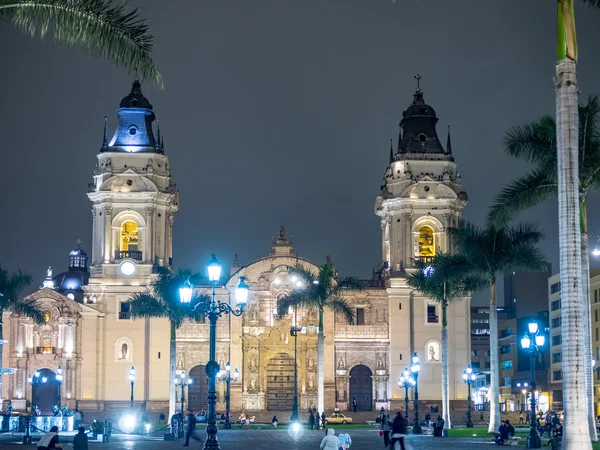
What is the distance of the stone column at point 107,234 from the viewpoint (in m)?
99.1

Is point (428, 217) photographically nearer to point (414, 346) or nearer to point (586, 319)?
point (414, 346)

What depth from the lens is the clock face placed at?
9956cm

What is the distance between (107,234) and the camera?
99188 mm

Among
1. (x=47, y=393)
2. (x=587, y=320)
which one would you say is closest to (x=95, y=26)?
(x=587, y=320)

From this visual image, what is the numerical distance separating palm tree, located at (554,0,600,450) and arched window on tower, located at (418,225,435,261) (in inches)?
2792

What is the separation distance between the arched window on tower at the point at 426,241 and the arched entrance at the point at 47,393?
31100 millimetres

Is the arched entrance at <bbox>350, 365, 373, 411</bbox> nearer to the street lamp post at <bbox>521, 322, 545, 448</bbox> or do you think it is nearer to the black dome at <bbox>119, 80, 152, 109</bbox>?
the black dome at <bbox>119, 80, 152, 109</bbox>

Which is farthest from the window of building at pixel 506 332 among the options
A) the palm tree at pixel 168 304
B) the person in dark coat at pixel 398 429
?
the person in dark coat at pixel 398 429

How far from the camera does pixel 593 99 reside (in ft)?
155

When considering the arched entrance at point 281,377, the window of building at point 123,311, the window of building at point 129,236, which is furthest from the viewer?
the arched entrance at point 281,377

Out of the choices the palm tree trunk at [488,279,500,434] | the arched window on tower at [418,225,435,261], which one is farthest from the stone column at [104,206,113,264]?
the palm tree trunk at [488,279,500,434]

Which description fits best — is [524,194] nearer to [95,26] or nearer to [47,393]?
[95,26]

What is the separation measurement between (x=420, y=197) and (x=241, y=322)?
17.7 meters

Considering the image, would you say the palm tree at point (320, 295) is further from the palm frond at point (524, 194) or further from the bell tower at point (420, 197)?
the palm frond at point (524, 194)
